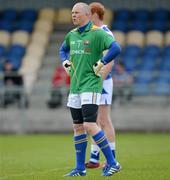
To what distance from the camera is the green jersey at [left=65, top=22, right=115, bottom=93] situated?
11312mm

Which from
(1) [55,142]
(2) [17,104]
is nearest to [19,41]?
(2) [17,104]

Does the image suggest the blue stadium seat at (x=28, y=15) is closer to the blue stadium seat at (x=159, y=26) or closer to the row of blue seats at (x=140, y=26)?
the row of blue seats at (x=140, y=26)

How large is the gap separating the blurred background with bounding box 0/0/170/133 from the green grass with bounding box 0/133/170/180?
0.95 metres

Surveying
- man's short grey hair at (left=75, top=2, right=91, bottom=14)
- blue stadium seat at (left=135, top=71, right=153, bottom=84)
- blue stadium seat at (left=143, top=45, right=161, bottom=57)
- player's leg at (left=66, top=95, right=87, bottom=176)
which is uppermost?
man's short grey hair at (left=75, top=2, right=91, bottom=14)

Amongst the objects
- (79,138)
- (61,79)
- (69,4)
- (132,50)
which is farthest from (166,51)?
(79,138)

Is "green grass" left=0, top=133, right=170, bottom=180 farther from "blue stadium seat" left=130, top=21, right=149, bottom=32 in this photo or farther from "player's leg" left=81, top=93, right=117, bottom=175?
"blue stadium seat" left=130, top=21, right=149, bottom=32

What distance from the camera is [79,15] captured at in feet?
37.3

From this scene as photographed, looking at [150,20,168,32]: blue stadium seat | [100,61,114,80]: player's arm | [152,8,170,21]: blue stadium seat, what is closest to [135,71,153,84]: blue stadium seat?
[150,20,168,32]: blue stadium seat

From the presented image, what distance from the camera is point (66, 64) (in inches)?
464

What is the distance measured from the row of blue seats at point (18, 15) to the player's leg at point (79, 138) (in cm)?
1877

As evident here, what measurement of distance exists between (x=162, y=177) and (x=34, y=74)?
1544cm

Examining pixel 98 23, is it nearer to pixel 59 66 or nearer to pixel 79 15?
pixel 79 15

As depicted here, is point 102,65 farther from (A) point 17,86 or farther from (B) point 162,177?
(A) point 17,86

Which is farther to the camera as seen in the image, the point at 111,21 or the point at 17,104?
the point at 111,21
